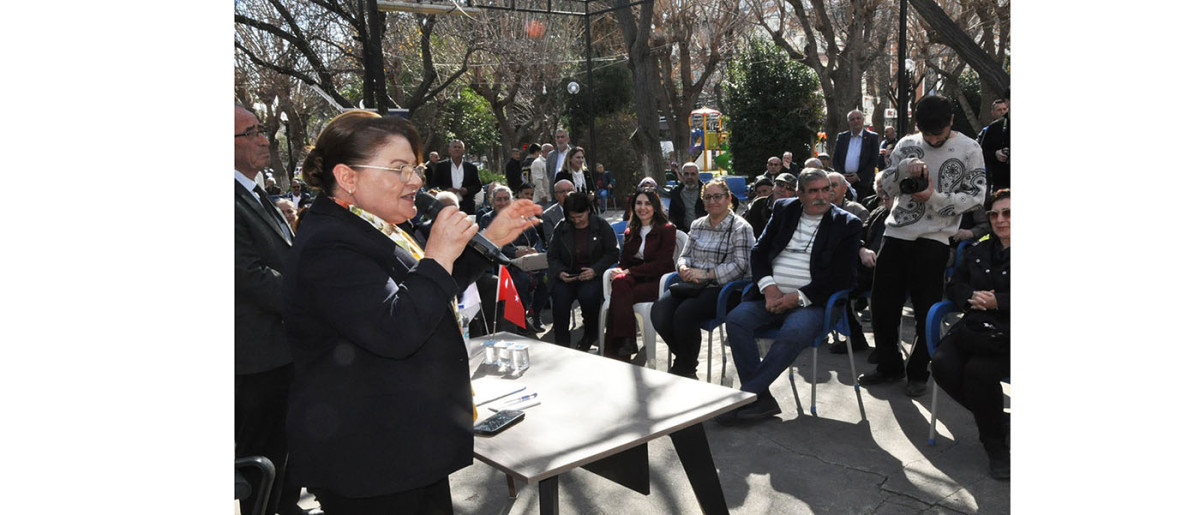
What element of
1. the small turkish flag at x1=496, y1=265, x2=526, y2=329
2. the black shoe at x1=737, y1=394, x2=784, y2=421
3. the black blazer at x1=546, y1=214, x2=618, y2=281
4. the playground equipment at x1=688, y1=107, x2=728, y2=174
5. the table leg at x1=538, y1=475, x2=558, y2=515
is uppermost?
the playground equipment at x1=688, y1=107, x2=728, y2=174

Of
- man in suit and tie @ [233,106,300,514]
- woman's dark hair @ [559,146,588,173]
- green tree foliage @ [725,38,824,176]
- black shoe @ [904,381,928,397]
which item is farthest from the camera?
green tree foliage @ [725,38,824,176]

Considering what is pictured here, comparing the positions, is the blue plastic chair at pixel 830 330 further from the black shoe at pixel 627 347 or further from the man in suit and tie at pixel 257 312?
the man in suit and tie at pixel 257 312

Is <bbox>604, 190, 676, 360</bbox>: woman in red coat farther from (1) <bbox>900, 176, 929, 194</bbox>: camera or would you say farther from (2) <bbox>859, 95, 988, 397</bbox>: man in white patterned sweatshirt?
(1) <bbox>900, 176, 929, 194</bbox>: camera

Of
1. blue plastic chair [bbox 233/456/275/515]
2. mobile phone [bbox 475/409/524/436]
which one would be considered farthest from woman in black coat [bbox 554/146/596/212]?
blue plastic chair [bbox 233/456/275/515]

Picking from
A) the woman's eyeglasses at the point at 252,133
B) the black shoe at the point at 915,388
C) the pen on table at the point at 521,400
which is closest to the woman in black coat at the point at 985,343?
the black shoe at the point at 915,388

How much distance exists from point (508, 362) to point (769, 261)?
7.71 feet

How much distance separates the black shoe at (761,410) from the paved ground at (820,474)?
0.06 m

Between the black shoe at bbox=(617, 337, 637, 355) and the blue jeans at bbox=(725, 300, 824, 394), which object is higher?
the blue jeans at bbox=(725, 300, 824, 394)

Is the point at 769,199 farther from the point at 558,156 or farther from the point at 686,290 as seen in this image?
the point at 558,156

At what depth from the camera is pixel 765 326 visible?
4891 mm

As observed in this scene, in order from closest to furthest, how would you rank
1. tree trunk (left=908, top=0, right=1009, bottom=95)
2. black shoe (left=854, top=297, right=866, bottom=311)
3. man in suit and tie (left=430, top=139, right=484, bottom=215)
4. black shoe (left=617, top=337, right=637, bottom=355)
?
black shoe (left=854, top=297, right=866, bottom=311), tree trunk (left=908, top=0, right=1009, bottom=95), black shoe (left=617, top=337, right=637, bottom=355), man in suit and tie (left=430, top=139, right=484, bottom=215)

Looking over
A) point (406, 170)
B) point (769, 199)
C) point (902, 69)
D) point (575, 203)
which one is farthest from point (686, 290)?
point (902, 69)

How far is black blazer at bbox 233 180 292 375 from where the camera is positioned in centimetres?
278

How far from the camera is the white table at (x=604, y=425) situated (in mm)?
2244
